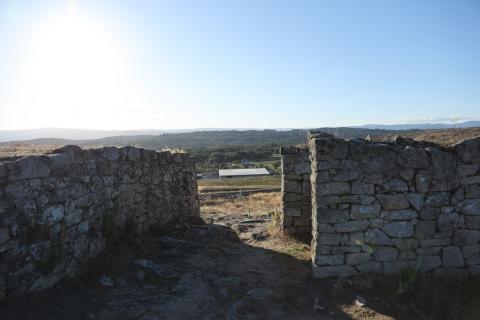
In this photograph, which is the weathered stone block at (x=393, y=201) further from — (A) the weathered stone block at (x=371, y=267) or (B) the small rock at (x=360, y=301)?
(B) the small rock at (x=360, y=301)

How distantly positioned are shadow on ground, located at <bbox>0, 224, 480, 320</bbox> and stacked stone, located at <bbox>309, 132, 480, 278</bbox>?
0.46 m

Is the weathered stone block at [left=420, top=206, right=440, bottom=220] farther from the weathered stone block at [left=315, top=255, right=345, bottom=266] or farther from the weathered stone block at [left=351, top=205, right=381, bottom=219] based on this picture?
the weathered stone block at [left=315, top=255, right=345, bottom=266]

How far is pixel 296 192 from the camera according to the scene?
1158cm

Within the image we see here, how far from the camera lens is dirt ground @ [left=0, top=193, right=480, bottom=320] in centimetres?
636

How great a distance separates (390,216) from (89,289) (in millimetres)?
5427

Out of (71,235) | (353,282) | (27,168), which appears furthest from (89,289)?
(353,282)

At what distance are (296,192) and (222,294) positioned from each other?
15.5ft

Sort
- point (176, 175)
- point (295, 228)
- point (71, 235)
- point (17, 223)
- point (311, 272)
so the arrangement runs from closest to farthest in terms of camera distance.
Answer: point (17, 223) → point (71, 235) → point (311, 272) → point (295, 228) → point (176, 175)

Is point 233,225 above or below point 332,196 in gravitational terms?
below

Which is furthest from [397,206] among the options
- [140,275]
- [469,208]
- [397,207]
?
[140,275]

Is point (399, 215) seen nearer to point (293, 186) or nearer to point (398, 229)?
point (398, 229)

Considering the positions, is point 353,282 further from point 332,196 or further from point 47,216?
point 47,216

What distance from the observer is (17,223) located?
20.1 ft

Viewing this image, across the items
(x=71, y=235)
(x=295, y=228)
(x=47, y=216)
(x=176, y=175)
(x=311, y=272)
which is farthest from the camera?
(x=176, y=175)
